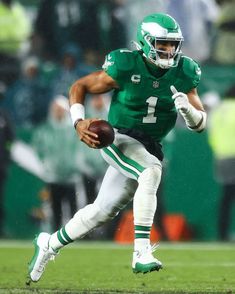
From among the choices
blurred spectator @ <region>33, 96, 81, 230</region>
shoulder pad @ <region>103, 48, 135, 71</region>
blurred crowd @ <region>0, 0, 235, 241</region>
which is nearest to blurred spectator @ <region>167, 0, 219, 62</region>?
blurred crowd @ <region>0, 0, 235, 241</region>

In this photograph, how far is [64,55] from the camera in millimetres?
9789

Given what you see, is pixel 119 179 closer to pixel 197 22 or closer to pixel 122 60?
pixel 122 60

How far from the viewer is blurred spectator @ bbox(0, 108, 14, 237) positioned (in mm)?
9703

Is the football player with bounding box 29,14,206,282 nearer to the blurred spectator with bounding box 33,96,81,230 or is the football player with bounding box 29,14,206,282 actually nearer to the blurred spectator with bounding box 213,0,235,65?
the blurred spectator with bounding box 33,96,81,230

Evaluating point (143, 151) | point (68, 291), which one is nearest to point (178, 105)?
point (143, 151)

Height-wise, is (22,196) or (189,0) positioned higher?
(189,0)

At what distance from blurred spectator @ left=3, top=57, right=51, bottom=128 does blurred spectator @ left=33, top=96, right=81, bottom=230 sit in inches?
4.0

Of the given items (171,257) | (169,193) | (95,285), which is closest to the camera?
(95,285)

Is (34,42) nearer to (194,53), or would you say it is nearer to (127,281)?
(194,53)

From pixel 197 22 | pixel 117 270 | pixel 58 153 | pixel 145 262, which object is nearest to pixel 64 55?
pixel 58 153

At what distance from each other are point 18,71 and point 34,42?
32cm

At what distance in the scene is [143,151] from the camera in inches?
198

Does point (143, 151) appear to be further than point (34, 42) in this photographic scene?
No

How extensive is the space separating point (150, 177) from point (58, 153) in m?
5.01
